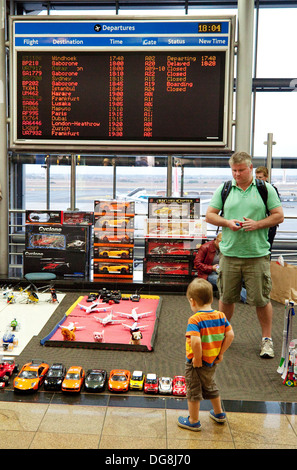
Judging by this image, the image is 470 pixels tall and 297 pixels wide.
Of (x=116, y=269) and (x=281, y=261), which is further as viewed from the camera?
(x=116, y=269)

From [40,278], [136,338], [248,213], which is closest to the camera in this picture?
[248,213]

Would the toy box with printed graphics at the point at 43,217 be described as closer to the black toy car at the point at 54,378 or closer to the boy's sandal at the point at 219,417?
the black toy car at the point at 54,378

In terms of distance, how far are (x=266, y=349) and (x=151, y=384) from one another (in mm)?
1161

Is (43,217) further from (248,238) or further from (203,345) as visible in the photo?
(203,345)

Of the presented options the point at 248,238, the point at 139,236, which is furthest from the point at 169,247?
the point at 248,238

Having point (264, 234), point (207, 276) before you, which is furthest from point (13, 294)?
point (264, 234)

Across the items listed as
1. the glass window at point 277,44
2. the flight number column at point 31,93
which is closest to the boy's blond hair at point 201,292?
the flight number column at point 31,93

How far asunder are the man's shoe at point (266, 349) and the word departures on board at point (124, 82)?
2936mm

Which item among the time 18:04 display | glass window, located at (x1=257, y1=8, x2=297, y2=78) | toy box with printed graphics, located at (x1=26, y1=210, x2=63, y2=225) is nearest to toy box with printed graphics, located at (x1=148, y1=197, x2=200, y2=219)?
the time 18:04 display

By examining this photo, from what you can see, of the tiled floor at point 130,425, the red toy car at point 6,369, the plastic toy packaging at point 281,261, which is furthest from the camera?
the plastic toy packaging at point 281,261

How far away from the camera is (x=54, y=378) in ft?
10.1

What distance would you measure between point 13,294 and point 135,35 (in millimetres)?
3536

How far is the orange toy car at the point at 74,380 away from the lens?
9.84 ft

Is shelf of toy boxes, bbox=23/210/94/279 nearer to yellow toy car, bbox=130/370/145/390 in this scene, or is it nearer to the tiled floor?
yellow toy car, bbox=130/370/145/390
